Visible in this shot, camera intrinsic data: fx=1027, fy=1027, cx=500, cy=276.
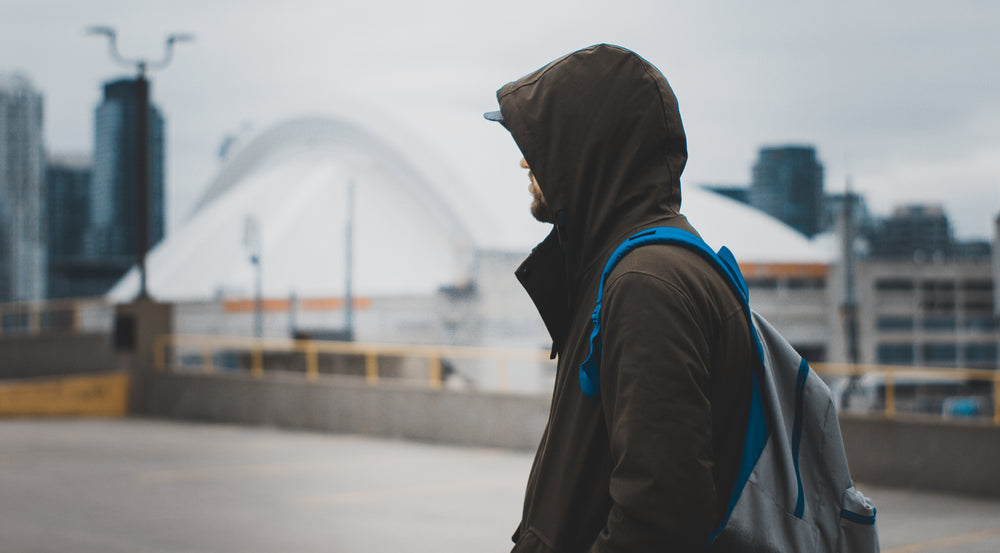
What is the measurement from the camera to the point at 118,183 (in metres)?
167

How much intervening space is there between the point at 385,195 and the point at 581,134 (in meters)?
58.6

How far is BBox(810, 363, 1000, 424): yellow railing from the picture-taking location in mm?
10438

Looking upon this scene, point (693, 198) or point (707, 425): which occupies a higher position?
point (693, 198)

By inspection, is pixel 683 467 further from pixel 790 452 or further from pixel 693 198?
pixel 693 198

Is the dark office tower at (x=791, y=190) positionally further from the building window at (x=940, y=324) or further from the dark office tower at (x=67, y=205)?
the dark office tower at (x=67, y=205)

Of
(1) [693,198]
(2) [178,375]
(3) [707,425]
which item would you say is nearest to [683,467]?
(3) [707,425]

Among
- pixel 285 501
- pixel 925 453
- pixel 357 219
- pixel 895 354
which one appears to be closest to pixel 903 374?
pixel 895 354

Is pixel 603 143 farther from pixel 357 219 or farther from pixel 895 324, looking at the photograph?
pixel 895 324

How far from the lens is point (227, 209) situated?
62.8 meters

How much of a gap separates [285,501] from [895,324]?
95.7 metres

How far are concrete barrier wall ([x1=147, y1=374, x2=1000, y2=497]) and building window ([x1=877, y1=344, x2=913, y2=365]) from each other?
292ft

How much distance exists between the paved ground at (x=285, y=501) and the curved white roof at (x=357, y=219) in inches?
A: 1568

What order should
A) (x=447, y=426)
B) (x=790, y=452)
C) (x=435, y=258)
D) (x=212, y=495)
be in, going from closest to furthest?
(x=790, y=452) < (x=212, y=495) < (x=447, y=426) < (x=435, y=258)

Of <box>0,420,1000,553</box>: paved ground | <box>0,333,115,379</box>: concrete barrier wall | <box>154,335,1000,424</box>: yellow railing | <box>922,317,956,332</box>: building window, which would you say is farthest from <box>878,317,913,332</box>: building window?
<box>0,420,1000,553</box>: paved ground
